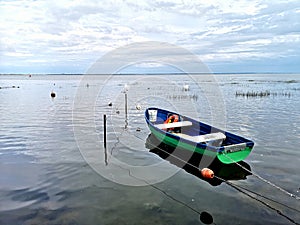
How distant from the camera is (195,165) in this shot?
13.2 meters

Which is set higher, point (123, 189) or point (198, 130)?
point (198, 130)

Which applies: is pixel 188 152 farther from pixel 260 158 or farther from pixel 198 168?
pixel 260 158

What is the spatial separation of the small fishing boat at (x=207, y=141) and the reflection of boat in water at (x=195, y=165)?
51 cm

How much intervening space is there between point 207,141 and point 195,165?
4.41 feet

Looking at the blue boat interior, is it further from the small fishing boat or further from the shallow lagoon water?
the shallow lagoon water

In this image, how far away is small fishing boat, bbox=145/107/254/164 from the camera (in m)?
11.8

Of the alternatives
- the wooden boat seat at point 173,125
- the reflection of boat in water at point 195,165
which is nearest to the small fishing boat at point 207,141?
the wooden boat seat at point 173,125

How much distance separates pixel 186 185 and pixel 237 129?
11.4m

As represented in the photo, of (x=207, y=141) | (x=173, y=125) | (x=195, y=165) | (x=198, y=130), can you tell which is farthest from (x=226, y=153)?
(x=173, y=125)

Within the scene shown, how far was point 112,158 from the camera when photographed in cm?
1451

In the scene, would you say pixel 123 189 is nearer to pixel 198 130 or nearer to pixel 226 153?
pixel 226 153

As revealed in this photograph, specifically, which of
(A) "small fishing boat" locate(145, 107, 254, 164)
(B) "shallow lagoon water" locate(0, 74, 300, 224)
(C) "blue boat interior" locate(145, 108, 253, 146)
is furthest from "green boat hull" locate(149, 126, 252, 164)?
(B) "shallow lagoon water" locate(0, 74, 300, 224)

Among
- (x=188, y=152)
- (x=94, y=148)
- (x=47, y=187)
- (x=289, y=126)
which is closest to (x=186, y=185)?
(x=188, y=152)

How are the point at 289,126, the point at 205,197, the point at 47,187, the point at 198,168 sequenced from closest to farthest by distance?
the point at 205,197 < the point at 47,187 < the point at 198,168 < the point at 289,126
